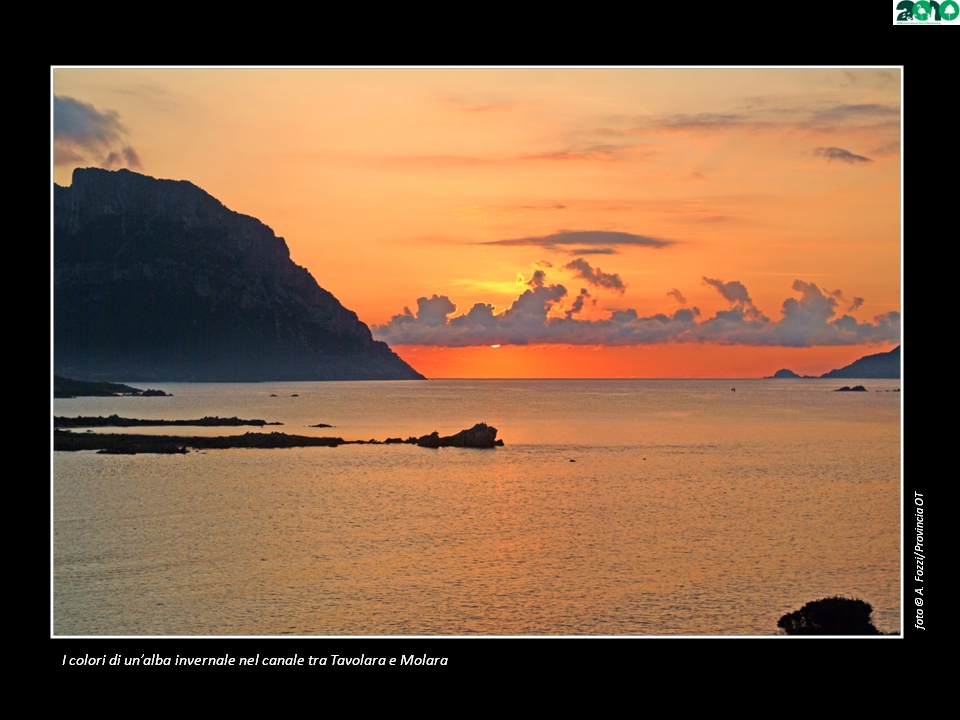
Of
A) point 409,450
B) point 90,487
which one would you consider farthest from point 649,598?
point 409,450

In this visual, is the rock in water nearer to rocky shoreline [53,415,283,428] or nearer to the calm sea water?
the calm sea water

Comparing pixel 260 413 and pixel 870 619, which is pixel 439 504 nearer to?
pixel 870 619

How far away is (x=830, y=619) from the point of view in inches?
1175

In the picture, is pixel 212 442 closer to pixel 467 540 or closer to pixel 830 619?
pixel 467 540

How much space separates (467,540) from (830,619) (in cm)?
2120

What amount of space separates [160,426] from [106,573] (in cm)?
7189
